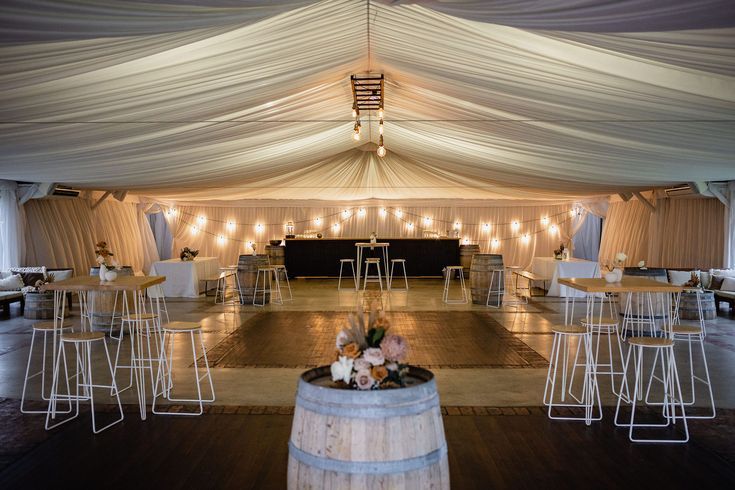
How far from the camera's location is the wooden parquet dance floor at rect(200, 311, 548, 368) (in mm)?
6883

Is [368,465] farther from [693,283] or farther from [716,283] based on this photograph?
[716,283]

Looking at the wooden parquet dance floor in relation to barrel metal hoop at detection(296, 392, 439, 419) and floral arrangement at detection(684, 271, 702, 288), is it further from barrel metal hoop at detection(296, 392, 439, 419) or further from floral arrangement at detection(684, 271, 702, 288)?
floral arrangement at detection(684, 271, 702, 288)

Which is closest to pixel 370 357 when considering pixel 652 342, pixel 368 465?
pixel 368 465

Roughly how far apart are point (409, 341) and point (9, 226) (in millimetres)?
8348

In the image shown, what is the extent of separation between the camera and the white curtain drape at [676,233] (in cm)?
1276

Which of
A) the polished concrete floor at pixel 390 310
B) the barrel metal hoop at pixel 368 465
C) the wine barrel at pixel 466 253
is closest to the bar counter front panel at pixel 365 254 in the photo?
the wine barrel at pixel 466 253

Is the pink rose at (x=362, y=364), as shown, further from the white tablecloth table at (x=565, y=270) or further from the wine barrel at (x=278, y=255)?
the wine barrel at (x=278, y=255)

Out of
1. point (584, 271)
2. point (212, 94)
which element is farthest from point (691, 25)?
point (584, 271)

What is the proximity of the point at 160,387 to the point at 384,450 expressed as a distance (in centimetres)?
392

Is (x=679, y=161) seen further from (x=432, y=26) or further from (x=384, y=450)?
(x=384, y=450)

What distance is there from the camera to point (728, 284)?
11.0 meters

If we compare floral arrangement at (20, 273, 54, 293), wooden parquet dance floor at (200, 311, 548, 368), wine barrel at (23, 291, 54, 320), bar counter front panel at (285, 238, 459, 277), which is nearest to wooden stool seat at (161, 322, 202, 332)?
wooden parquet dance floor at (200, 311, 548, 368)

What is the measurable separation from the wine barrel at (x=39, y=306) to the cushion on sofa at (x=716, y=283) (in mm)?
11456

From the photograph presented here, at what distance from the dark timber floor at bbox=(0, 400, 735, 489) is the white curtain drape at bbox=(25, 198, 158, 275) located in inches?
339
